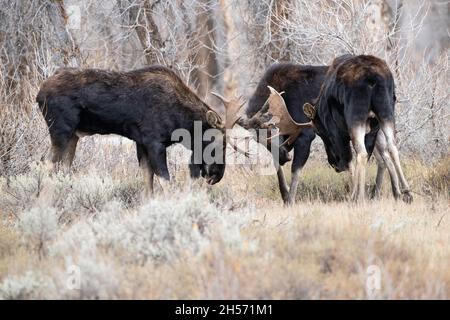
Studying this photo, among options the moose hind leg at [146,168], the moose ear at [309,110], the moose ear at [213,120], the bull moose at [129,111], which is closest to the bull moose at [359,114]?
the moose ear at [309,110]

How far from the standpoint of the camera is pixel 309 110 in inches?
497

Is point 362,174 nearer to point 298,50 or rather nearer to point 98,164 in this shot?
point 98,164

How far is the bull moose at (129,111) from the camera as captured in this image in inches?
472

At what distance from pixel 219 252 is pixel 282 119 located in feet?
19.6

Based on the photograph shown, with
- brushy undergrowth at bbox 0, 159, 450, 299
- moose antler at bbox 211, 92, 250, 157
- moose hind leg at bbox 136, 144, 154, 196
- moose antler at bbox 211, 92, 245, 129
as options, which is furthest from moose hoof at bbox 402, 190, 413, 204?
moose hind leg at bbox 136, 144, 154, 196

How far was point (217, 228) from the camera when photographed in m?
8.20

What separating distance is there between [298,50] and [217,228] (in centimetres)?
1067

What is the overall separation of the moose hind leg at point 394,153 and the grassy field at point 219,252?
521 mm

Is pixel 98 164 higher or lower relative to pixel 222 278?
higher

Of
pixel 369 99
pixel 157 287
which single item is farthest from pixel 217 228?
pixel 369 99

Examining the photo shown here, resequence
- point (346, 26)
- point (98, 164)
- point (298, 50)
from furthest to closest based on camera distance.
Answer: point (298, 50)
point (346, 26)
point (98, 164)

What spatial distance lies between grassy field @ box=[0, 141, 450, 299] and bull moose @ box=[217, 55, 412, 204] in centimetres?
107

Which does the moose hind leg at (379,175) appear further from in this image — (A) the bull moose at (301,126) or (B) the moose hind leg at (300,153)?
(B) the moose hind leg at (300,153)

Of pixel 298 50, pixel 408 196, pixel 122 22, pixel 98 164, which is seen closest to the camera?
pixel 408 196
